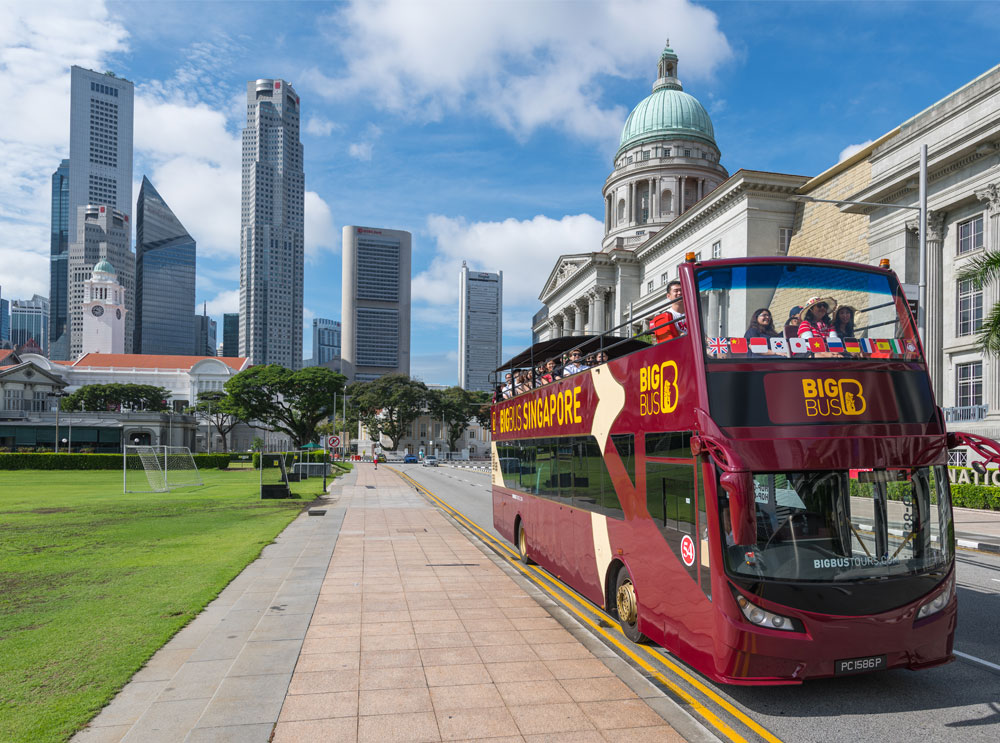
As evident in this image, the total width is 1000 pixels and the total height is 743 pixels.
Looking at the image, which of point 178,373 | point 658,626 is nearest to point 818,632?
point 658,626

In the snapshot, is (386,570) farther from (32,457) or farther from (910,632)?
(32,457)

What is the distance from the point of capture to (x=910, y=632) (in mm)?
5871

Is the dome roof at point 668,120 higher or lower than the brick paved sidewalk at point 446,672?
higher

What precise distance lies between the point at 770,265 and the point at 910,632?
3.38 metres

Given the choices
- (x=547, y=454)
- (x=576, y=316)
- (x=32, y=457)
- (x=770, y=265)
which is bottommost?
(x=32, y=457)

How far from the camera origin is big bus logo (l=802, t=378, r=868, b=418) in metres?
6.03

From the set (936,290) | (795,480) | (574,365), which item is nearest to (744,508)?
(795,480)

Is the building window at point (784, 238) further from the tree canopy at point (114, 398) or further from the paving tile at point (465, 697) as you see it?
the tree canopy at point (114, 398)

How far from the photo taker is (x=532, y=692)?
21.2 feet

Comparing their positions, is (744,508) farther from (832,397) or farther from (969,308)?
(969,308)

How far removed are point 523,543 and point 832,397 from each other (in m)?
8.55

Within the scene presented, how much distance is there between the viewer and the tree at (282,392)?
8644cm

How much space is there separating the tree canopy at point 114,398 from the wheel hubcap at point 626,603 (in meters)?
117

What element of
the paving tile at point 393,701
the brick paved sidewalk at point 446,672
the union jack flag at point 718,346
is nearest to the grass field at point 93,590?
the brick paved sidewalk at point 446,672
